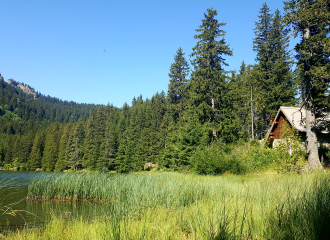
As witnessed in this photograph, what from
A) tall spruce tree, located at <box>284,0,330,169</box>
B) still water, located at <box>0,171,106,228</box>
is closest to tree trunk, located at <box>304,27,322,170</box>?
tall spruce tree, located at <box>284,0,330,169</box>

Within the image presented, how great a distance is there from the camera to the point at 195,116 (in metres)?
27.1

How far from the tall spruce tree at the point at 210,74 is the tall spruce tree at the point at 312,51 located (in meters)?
12.1

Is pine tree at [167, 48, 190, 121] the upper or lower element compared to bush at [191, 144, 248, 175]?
upper

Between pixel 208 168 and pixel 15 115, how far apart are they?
186614 millimetres

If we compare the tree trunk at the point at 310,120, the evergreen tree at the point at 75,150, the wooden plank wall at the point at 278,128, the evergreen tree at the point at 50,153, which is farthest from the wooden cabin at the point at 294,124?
the evergreen tree at the point at 50,153

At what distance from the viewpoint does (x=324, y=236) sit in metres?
3.06

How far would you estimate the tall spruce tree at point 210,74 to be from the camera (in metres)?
27.5

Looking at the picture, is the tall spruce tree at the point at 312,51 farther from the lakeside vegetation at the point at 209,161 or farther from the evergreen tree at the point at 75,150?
the evergreen tree at the point at 75,150

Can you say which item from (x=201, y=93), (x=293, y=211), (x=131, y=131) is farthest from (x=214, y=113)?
(x=131, y=131)

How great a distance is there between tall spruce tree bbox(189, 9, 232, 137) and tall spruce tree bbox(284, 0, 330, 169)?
A: 12107mm

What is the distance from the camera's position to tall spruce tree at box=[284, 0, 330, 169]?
14.2 meters

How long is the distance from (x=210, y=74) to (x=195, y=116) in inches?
230

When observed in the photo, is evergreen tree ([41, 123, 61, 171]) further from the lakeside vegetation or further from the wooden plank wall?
the wooden plank wall

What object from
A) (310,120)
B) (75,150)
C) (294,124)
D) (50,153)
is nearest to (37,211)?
(310,120)
